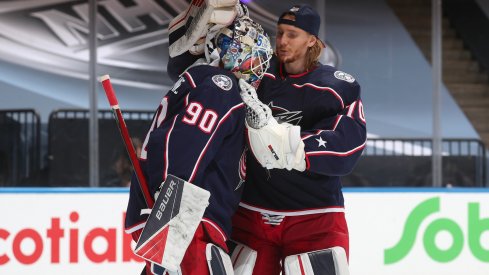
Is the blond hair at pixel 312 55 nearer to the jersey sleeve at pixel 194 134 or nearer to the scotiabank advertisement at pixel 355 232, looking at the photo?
the jersey sleeve at pixel 194 134

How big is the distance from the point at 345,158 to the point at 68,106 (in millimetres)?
3202

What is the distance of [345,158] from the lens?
235 centimetres

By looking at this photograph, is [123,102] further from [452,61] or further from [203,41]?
[203,41]

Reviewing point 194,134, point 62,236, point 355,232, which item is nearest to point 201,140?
point 194,134

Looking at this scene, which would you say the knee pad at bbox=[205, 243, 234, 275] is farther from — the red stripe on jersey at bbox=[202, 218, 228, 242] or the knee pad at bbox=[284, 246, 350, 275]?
the knee pad at bbox=[284, 246, 350, 275]

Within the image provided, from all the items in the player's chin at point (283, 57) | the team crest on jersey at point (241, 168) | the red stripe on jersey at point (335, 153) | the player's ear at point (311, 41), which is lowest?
the team crest on jersey at point (241, 168)

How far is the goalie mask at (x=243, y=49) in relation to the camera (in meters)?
2.24

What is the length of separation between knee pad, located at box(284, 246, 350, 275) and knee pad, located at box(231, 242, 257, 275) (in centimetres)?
10

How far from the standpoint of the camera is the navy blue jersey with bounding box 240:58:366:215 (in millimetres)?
2328

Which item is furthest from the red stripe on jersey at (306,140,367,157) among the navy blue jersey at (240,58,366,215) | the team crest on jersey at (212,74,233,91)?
the team crest on jersey at (212,74,233,91)

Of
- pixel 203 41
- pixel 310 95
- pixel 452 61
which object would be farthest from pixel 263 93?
pixel 452 61

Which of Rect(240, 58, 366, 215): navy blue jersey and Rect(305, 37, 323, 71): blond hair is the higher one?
Rect(305, 37, 323, 71): blond hair

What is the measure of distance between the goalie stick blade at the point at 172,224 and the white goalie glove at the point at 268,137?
8.2 inches

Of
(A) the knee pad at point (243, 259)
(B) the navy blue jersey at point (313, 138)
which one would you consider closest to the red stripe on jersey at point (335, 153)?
(B) the navy blue jersey at point (313, 138)
